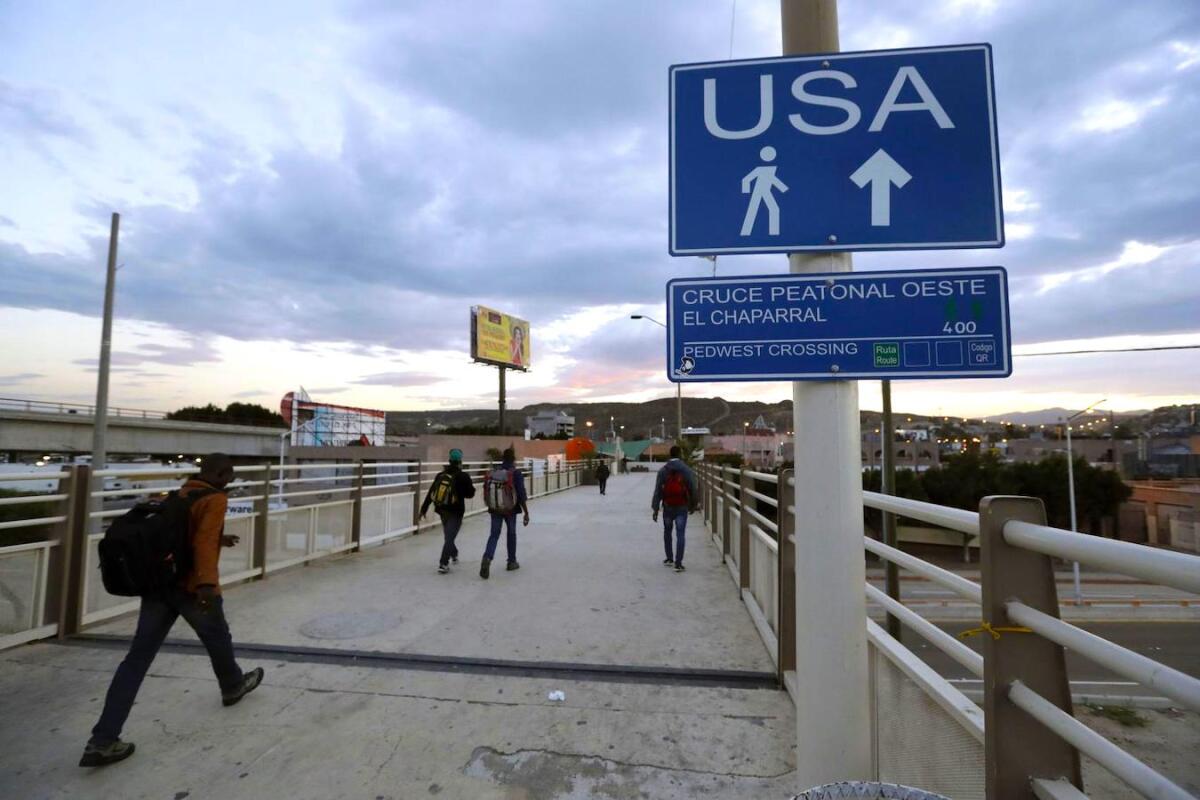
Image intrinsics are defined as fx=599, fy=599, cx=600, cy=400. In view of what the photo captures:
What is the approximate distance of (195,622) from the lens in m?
3.44

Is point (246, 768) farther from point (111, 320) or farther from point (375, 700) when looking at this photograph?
point (111, 320)

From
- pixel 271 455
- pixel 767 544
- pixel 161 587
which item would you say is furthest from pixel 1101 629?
pixel 271 455

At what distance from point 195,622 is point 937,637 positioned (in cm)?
377

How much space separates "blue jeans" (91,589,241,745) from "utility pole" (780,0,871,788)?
3.20 meters

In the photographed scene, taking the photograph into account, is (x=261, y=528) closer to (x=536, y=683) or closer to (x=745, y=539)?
(x=536, y=683)

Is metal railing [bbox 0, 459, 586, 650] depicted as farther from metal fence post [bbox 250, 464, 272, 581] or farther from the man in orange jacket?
the man in orange jacket

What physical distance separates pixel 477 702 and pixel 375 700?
24.7 inches

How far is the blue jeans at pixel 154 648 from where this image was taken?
9.90 feet

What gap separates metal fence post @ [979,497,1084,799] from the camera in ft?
4.48

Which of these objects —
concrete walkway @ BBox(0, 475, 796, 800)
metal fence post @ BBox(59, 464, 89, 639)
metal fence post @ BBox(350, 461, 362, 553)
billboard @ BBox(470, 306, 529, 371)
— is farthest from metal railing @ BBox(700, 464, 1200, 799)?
billboard @ BBox(470, 306, 529, 371)

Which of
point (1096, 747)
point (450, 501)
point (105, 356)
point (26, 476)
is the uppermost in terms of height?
point (105, 356)

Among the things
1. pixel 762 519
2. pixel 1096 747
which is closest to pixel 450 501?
pixel 762 519

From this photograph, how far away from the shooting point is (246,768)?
9.65 feet

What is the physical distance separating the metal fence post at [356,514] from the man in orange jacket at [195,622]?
5.36m
